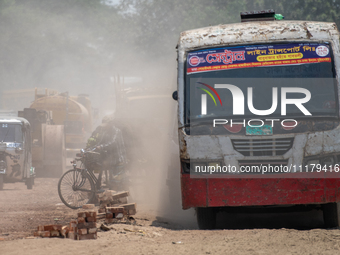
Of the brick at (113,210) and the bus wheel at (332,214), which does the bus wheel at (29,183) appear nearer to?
the brick at (113,210)

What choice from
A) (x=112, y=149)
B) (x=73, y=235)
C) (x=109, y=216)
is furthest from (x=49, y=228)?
(x=112, y=149)

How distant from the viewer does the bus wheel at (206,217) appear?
6.46 meters

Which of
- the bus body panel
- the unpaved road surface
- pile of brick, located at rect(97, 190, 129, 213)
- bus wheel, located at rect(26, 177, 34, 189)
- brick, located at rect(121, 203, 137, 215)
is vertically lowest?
the unpaved road surface

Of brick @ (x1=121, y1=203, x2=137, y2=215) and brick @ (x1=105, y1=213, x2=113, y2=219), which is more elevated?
brick @ (x1=121, y1=203, x2=137, y2=215)

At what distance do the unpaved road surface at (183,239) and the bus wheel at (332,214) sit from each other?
0.45 metres

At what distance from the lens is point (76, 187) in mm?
9414

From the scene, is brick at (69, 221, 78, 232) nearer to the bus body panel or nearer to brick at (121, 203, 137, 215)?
the bus body panel

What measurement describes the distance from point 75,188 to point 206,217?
12.3 ft

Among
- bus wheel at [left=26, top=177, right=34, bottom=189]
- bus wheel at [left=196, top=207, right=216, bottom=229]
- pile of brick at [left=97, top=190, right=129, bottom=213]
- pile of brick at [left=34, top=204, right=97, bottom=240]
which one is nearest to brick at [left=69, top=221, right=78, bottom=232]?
pile of brick at [left=34, top=204, right=97, bottom=240]

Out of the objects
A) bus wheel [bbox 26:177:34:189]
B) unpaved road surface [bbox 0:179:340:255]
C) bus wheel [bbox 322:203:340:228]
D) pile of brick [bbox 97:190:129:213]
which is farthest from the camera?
bus wheel [bbox 26:177:34:189]

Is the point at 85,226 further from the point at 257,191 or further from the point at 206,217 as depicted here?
the point at 257,191

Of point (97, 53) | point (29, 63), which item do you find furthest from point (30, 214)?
point (97, 53)

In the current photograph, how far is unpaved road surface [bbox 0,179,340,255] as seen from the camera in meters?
4.94

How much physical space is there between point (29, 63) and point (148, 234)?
118 feet
